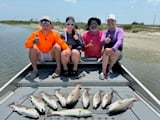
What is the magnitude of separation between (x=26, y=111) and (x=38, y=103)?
42cm

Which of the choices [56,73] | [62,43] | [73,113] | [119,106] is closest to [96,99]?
[119,106]

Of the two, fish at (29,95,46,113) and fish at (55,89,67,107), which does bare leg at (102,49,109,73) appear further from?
fish at (29,95,46,113)

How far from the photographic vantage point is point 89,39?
843cm

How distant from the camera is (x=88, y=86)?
7047mm

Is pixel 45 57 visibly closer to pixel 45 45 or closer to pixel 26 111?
pixel 45 45

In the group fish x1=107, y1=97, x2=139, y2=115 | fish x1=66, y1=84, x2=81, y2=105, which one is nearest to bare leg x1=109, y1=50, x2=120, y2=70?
fish x1=66, y1=84, x2=81, y2=105

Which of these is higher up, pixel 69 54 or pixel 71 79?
pixel 69 54

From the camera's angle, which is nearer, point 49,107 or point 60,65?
point 49,107

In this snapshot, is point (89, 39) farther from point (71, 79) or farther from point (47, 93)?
point (47, 93)

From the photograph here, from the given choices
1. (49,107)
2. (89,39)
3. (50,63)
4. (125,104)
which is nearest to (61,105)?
(49,107)

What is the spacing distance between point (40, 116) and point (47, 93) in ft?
4.38

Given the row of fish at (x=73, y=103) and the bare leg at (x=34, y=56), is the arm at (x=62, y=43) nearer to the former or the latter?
the bare leg at (x=34, y=56)

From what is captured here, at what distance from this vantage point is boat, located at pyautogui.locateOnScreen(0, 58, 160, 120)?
525cm

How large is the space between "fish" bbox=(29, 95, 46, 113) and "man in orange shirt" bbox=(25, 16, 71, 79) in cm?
153
